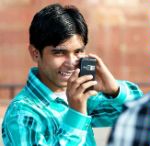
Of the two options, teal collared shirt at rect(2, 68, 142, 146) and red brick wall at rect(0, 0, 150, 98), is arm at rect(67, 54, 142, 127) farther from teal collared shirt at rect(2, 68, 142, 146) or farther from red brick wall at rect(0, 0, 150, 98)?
red brick wall at rect(0, 0, 150, 98)

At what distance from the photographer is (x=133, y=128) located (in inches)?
35.6

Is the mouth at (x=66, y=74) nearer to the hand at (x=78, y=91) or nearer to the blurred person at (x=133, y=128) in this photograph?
the hand at (x=78, y=91)

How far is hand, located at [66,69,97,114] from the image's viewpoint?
1953 mm

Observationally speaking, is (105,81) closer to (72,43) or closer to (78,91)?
(72,43)

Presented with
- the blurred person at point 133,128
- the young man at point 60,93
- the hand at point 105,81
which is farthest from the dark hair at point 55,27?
the blurred person at point 133,128

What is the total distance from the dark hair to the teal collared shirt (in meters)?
0.14

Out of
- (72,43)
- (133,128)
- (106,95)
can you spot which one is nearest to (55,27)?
(72,43)

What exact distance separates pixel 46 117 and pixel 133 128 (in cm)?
128

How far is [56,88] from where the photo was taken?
2.32 meters

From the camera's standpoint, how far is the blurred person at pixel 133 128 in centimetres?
90

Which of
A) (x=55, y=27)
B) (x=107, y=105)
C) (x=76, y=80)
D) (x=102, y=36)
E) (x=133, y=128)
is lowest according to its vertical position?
(x=102, y=36)

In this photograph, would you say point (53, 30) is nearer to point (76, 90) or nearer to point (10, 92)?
point (76, 90)

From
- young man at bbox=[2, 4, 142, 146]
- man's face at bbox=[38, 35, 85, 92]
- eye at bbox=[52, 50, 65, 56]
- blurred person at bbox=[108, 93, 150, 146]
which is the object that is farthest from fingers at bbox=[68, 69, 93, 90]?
blurred person at bbox=[108, 93, 150, 146]

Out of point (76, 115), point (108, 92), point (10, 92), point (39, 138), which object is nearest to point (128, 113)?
point (76, 115)
